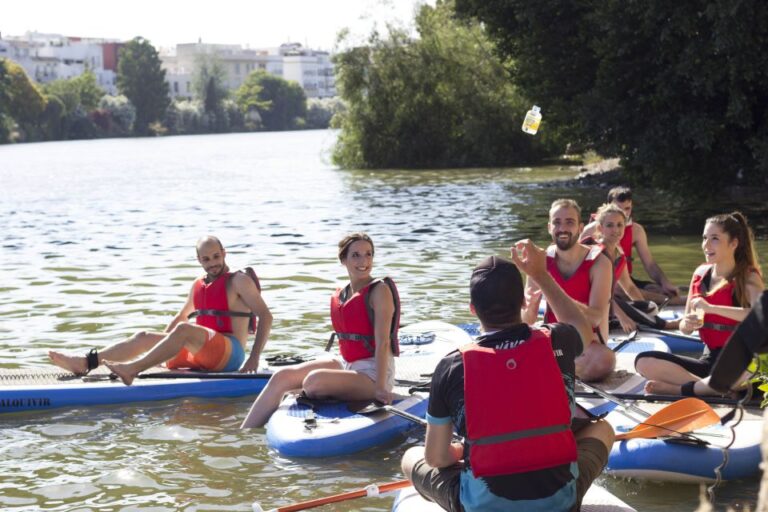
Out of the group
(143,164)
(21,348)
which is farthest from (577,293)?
(143,164)

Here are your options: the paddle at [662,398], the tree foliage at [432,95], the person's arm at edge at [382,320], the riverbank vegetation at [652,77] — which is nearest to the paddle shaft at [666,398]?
the paddle at [662,398]

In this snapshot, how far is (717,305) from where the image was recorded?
689 centimetres

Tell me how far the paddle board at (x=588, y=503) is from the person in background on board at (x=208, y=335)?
3420 millimetres

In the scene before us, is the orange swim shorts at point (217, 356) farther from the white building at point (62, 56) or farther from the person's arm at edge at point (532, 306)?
the white building at point (62, 56)

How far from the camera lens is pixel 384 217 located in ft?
78.1

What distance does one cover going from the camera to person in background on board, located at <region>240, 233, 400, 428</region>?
22.9 feet

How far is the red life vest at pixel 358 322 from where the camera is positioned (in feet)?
23.1

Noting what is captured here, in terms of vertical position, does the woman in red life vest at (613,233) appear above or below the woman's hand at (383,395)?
above

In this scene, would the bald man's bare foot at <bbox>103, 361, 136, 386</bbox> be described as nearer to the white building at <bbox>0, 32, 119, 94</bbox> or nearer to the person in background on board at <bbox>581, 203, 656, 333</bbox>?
the person in background on board at <bbox>581, 203, 656, 333</bbox>

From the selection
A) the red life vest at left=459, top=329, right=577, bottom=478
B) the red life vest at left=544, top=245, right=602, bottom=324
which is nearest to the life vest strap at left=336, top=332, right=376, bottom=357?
the red life vest at left=544, top=245, right=602, bottom=324

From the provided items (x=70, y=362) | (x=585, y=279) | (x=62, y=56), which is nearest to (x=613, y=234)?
(x=585, y=279)

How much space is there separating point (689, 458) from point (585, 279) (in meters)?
1.67

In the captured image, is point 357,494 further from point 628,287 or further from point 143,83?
point 143,83

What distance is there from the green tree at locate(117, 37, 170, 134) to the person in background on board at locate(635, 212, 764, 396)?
4532 inches
